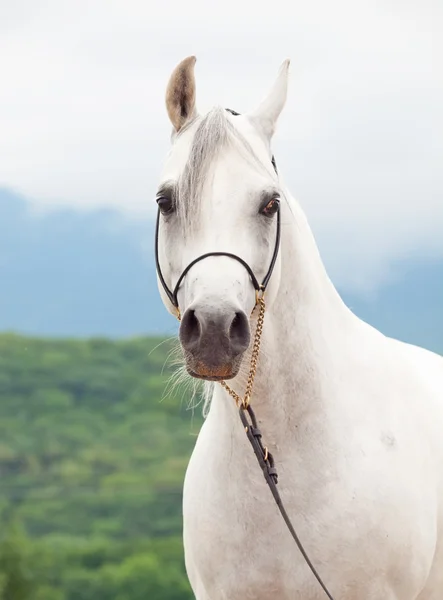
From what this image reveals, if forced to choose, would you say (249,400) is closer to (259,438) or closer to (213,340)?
(259,438)

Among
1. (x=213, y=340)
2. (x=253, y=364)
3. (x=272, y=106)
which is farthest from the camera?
(x=272, y=106)

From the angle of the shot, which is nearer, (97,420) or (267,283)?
(267,283)

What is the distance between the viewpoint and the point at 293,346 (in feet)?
11.7

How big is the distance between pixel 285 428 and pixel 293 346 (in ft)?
0.93

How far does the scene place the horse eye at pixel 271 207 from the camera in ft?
10.6

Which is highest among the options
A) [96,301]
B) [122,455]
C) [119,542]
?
[119,542]

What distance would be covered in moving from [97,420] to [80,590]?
493 inches

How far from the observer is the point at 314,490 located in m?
3.49

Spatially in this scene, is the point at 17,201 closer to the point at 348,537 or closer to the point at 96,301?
the point at 96,301

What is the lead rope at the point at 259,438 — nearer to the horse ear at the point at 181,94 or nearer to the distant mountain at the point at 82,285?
the horse ear at the point at 181,94

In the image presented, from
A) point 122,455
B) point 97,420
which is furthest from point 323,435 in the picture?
point 97,420

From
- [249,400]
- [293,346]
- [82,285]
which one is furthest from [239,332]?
[82,285]

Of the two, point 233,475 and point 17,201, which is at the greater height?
point 233,475

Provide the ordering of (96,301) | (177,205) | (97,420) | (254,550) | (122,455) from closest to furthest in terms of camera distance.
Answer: (177,205), (254,550), (122,455), (97,420), (96,301)
